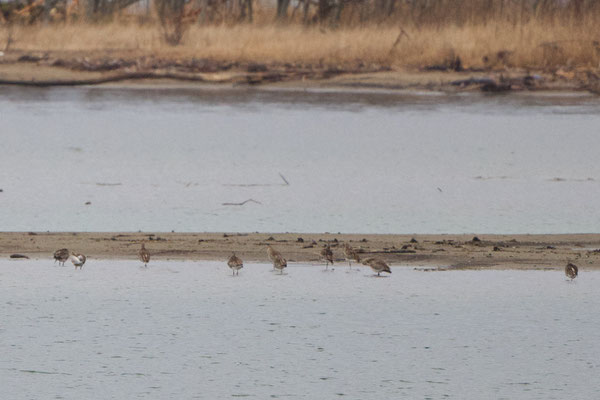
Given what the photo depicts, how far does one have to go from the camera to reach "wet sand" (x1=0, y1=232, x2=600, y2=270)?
945 cm

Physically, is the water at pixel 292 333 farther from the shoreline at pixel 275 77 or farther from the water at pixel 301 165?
the shoreline at pixel 275 77

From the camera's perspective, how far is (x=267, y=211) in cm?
1167

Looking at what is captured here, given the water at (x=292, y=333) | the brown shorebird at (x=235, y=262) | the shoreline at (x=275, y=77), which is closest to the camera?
the water at (x=292, y=333)

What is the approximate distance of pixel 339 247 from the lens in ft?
32.3

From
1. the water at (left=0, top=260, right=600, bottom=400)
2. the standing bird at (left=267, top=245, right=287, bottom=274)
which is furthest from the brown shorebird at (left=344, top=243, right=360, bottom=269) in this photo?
the standing bird at (left=267, top=245, right=287, bottom=274)

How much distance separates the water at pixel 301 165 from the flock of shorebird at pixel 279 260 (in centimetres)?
138

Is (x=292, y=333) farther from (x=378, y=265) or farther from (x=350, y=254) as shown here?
(x=350, y=254)

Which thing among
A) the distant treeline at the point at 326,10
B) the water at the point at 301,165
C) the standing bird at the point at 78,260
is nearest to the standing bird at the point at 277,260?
the standing bird at the point at 78,260

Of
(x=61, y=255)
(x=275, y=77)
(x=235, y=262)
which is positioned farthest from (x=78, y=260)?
(x=275, y=77)

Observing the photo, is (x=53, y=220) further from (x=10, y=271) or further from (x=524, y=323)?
(x=524, y=323)

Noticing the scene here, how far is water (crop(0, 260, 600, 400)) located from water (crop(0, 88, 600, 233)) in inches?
74.8

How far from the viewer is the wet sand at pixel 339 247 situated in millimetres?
9445

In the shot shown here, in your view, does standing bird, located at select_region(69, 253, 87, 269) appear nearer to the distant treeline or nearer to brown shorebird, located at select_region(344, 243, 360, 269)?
brown shorebird, located at select_region(344, 243, 360, 269)

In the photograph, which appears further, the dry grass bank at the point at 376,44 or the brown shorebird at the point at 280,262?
the dry grass bank at the point at 376,44
